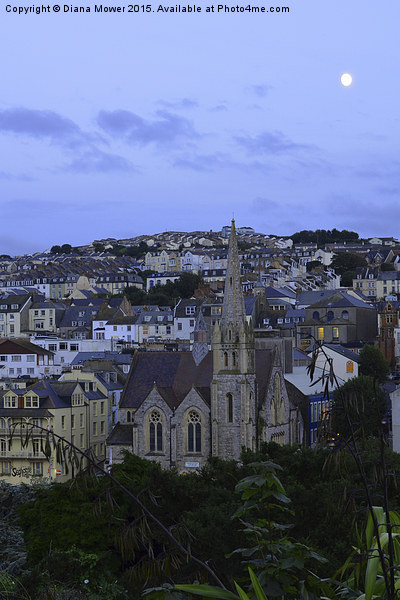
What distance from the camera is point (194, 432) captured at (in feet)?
202

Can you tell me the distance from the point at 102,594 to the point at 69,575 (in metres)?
1.91

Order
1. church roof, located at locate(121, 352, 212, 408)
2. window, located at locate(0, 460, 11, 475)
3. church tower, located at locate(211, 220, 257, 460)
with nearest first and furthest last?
church tower, located at locate(211, 220, 257, 460), church roof, located at locate(121, 352, 212, 408), window, located at locate(0, 460, 11, 475)

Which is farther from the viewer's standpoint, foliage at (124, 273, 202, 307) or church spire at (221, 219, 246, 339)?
foliage at (124, 273, 202, 307)

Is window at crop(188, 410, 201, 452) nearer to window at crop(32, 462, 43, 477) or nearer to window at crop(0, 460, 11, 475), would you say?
window at crop(32, 462, 43, 477)

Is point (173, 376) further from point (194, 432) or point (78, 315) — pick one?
point (78, 315)

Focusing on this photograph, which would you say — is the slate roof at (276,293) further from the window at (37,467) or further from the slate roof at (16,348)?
the window at (37,467)

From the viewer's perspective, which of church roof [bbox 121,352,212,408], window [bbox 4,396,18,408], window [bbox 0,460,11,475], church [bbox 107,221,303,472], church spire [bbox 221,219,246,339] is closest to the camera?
church [bbox 107,221,303,472]

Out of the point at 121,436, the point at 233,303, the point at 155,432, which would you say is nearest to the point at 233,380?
the point at 233,303

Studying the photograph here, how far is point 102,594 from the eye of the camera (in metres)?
34.8

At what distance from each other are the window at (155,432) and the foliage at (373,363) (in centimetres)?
3298

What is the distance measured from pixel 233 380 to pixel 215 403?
1.75 metres

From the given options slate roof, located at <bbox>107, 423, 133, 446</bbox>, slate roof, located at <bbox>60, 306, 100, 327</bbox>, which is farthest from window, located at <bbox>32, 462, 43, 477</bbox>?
slate roof, located at <bbox>60, 306, 100, 327</bbox>

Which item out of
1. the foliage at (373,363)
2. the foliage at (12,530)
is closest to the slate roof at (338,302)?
the foliage at (373,363)

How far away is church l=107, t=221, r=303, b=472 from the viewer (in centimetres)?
6050
